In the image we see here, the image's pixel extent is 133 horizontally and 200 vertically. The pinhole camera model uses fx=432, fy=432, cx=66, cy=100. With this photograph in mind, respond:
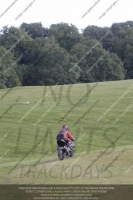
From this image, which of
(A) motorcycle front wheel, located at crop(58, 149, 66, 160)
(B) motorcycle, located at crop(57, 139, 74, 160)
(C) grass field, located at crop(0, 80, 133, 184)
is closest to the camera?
(C) grass field, located at crop(0, 80, 133, 184)

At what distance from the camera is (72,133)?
46.7 metres

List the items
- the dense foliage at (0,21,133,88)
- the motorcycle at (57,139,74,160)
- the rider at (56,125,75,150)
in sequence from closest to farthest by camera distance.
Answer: the motorcycle at (57,139,74,160) → the rider at (56,125,75,150) → the dense foliage at (0,21,133,88)

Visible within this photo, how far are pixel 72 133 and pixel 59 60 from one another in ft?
214

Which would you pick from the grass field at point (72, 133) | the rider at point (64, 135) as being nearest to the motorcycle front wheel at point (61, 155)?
the grass field at point (72, 133)

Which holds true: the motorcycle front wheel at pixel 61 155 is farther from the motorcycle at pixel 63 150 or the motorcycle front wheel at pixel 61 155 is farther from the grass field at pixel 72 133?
the grass field at pixel 72 133

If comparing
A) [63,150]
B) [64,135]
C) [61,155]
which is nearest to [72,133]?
[64,135]

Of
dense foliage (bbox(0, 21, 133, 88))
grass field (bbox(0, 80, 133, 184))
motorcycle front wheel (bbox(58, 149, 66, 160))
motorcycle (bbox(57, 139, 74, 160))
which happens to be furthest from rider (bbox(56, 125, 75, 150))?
dense foliage (bbox(0, 21, 133, 88))

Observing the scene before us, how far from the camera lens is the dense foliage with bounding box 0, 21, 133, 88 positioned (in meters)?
108

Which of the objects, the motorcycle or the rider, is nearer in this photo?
the motorcycle

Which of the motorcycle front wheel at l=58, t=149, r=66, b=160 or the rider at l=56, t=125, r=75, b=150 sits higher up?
the rider at l=56, t=125, r=75, b=150

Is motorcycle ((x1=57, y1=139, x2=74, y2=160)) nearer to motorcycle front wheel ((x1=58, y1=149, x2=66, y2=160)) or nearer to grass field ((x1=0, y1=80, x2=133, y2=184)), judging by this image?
motorcycle front wheel ((x1=58, y1=149, x2=66, y2=160))

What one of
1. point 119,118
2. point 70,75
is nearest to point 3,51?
point 70,75

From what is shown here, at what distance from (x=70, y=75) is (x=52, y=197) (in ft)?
300

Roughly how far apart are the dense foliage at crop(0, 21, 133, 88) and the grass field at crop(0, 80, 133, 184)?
27128 millimetres
